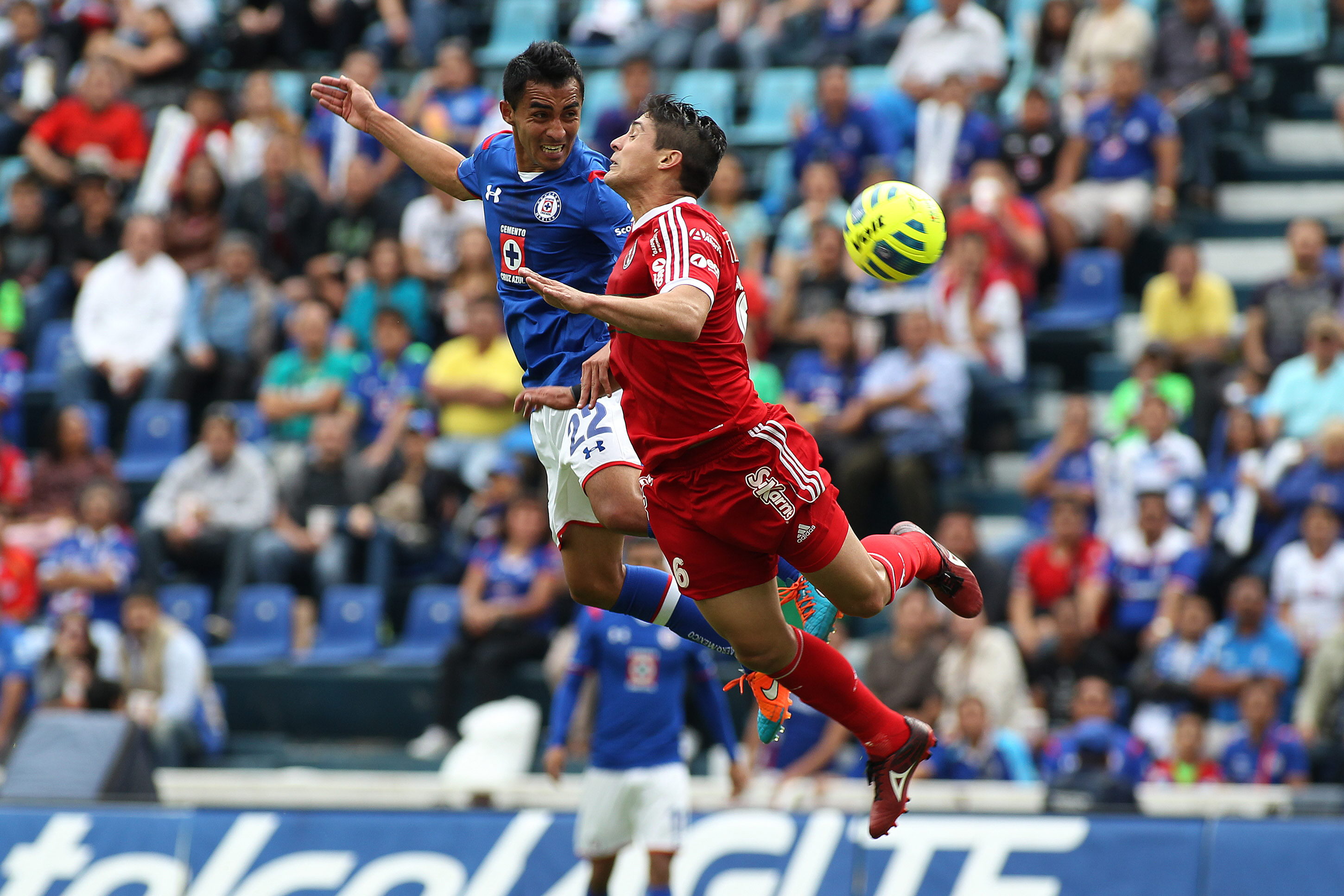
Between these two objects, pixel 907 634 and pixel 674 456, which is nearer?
pixel 674 456

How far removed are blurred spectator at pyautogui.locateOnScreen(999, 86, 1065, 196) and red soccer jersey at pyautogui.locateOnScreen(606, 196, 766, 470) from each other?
9122mm

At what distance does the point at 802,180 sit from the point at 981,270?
2055 millimetres

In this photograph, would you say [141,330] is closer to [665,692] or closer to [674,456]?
[665,692]

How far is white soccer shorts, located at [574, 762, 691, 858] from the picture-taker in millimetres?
9922

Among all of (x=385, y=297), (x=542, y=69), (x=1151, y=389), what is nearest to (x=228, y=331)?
(x=385, y=297)

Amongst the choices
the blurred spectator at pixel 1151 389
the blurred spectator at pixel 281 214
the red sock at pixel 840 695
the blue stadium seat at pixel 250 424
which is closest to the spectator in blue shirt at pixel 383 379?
the blue stadium seat at pixel 250 424

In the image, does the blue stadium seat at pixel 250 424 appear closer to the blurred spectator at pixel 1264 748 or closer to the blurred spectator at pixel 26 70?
the blurred spectator at pixel 26 70

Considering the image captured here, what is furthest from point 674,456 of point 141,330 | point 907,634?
point 141,330

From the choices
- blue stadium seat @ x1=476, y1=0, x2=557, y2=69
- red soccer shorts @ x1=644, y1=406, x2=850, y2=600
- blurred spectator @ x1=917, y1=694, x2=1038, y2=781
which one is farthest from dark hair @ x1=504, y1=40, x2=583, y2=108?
blue stadium seat @ x1=476, y1=0, x2=557, y2=69

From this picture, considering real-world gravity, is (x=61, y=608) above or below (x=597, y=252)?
below

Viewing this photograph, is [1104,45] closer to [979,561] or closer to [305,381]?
[979,561]

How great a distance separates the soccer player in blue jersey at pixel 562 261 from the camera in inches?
264

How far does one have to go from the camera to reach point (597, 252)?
6898 millimetres

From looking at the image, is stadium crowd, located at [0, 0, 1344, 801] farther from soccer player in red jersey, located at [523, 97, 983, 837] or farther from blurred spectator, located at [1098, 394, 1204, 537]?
soccer player in red jersey, located at [523, 97, 983, 837]
